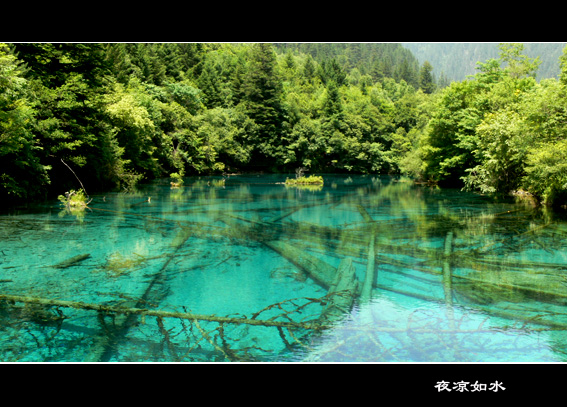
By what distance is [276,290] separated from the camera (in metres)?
8.83

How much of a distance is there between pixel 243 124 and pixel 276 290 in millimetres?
51616

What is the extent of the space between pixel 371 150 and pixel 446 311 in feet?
186

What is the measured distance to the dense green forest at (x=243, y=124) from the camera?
19.6 metres

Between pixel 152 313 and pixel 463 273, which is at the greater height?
pixel 463 273

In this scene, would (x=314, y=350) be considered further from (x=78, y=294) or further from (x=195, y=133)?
(x=195, y=133)

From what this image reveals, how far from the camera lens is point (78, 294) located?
8.39 m

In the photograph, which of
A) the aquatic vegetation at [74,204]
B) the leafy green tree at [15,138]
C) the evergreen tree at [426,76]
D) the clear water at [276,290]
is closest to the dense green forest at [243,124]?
the leafy green tree at [15,138]

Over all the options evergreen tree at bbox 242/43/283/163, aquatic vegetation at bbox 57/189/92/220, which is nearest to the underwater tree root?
aquatic vegetation at bbox 57/189/92/220

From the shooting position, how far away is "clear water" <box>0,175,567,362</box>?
619 centimetres

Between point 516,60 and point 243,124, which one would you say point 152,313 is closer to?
point 516,60

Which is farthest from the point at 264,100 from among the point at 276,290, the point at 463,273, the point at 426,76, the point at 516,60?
the point at 426,76

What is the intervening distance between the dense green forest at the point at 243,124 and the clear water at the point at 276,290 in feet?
16.6

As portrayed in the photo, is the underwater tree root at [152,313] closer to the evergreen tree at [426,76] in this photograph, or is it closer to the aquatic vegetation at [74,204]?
the aquatic vegetation at [74,204]

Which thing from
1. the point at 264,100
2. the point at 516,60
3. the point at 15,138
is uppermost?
the point at 516,60
